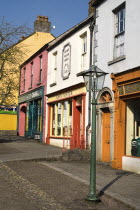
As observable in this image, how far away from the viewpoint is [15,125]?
119 feet

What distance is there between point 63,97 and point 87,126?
4.30 m

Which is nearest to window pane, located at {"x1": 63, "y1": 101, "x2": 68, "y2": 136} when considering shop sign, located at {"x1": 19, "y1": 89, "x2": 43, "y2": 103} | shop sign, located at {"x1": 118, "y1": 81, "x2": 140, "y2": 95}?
shop sign, located at {"x1": 19, "y1": 89, "x2": 43, "y2": 103}

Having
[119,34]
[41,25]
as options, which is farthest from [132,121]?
[41,25]

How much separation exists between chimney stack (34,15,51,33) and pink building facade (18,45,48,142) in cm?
770

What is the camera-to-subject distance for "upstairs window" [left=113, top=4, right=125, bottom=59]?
12836mm

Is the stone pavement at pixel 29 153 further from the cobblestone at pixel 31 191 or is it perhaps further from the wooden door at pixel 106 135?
the cobblestone at pixel 31 191

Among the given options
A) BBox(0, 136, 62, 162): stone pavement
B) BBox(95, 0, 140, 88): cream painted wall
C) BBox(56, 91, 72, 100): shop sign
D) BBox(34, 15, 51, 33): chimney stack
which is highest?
BBox(34, 15, 51, 33): chimney stack

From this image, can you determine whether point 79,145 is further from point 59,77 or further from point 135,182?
point 135,182

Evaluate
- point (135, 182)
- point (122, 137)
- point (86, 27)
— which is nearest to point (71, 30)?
point (86, 27)

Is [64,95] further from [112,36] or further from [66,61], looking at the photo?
[112,36]

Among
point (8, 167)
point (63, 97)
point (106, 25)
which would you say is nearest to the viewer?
point (8, 167)

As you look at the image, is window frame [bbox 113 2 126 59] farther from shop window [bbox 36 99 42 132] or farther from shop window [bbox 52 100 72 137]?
shop window [bbox 36 99 42 132]

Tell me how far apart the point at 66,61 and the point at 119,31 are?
6.78 m

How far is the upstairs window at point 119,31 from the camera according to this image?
12836mm
